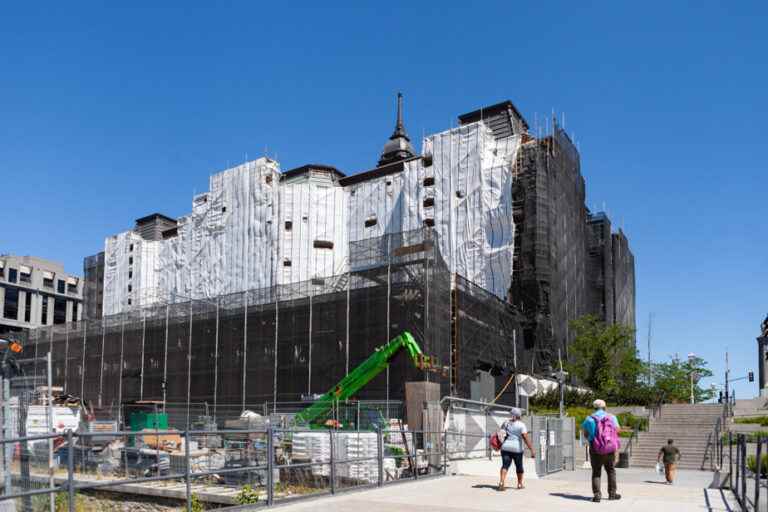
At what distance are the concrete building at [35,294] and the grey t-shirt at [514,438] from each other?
96.8 meters

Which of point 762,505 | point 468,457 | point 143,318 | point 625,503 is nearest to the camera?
point 762,505

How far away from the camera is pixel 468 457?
2094cm

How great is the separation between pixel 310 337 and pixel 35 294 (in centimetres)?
7098

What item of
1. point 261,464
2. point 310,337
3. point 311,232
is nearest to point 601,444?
point 261,464

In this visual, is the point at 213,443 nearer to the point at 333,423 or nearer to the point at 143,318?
the point at 333,423

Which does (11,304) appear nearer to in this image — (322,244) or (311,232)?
(311,232)

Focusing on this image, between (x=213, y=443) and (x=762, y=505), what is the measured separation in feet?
32.8

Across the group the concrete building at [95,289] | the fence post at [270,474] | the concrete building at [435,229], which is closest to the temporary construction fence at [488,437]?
the fence post at [270,474]

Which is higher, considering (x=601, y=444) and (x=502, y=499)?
(x=601, y=444)

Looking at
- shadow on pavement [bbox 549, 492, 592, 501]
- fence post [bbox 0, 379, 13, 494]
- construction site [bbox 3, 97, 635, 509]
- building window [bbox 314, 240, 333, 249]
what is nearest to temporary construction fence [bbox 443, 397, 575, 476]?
construction site [bbox 3, 97, 635, 509]

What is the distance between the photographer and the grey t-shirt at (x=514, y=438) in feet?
47.5

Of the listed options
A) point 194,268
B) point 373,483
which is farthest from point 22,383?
point 194,268

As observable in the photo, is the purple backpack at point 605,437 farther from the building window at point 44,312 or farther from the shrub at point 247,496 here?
the building window at point 44,312

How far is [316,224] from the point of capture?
216 ft
